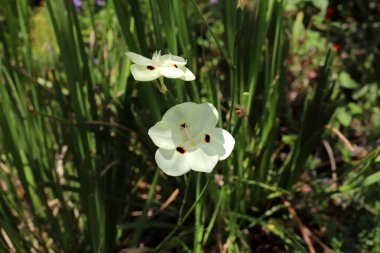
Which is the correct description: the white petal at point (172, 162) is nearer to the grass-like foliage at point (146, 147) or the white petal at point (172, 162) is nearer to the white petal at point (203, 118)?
the white petal at point (203, 118)

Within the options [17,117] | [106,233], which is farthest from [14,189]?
[106,233]

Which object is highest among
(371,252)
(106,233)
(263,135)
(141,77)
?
(141,77)

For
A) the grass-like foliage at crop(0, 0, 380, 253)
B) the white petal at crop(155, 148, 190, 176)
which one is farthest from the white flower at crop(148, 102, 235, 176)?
the grass-like foliage at crop(0, 0, 380, 253)

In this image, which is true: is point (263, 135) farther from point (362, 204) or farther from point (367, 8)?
point (367, 8)

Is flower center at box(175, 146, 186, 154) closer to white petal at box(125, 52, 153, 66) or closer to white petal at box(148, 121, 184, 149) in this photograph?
white petal at box(148, 121, 184, 149)

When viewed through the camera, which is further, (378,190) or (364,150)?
(364,150)

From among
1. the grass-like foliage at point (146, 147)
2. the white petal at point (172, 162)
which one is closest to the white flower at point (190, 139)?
the white petal at point (172, 162)

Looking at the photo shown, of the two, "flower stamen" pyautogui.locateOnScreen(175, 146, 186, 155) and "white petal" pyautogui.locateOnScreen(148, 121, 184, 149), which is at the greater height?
"white petal" pyautogui.locateOnScreen(148, 121, 184, 149)

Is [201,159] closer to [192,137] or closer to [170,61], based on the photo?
[192,137]
